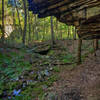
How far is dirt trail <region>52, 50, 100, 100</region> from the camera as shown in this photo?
582cm

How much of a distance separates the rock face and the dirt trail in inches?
115

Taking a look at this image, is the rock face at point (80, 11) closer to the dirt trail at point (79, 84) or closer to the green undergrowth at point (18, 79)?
the dirt trail at point (79, 84)

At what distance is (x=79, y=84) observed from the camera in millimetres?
6977

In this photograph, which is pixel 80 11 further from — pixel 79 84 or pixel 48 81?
pixel 48 81

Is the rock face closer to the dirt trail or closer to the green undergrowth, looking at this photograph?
the dirt trail

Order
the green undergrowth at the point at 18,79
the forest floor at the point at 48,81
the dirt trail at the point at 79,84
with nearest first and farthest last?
the dirt trail at the point at 79,84 < the forest floor at the point at 48,81 < the green undergrowth at the point at 18,79

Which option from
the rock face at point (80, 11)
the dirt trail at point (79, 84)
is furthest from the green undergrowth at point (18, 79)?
the rock face at point (80, 11)

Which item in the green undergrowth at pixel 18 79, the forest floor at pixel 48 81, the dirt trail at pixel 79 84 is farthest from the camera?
the green undergrowth at pixel 18 79

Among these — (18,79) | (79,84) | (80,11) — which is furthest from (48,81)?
(80,11)

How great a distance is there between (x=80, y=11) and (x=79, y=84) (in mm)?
4893

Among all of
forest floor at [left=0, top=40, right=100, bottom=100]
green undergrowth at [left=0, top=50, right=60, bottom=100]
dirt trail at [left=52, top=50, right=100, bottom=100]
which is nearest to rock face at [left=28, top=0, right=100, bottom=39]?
dirt trail at [left=52, top=50, right=100, bottom=100]

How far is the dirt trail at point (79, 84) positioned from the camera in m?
5.82

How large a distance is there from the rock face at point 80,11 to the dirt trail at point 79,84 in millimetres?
2920

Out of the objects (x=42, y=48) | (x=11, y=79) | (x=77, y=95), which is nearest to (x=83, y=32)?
(x=77, y=95)
